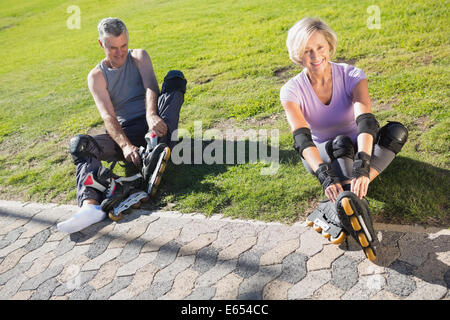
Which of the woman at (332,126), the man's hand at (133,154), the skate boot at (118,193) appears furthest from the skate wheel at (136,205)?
the woman at (332,126)

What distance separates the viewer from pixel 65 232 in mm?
3869

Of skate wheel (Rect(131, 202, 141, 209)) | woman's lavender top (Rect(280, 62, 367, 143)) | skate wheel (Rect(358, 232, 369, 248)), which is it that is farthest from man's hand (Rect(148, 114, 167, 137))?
skate wheel (Rect(358, 232, 369, 248))

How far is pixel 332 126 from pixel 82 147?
2366mm

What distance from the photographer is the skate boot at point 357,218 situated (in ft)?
8.60

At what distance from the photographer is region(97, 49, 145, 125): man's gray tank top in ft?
15.1

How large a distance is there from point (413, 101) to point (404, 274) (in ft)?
9.12

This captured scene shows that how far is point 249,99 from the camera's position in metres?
5.91

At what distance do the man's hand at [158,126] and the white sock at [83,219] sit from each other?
932 mm

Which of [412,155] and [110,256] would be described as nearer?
[110,256]

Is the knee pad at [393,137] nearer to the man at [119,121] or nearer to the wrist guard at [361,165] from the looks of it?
the wrist guard at [361,165]

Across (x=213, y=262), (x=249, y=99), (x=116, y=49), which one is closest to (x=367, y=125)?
(x=213, y=262)

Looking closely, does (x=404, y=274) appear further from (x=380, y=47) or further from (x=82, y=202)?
(x=380, y=47)

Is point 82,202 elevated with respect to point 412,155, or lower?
lower
